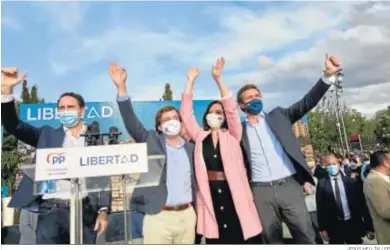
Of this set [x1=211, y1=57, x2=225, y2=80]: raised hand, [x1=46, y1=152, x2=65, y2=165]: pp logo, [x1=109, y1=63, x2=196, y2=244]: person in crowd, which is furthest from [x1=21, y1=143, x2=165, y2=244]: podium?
[x1=211, y1=57, x2=225, y2=80]: raised hand

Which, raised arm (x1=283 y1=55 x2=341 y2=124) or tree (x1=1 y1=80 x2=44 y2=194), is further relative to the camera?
raised arm (x1=283 y1=55 x2=341 y2=124)

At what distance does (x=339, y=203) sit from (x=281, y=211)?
527 mm

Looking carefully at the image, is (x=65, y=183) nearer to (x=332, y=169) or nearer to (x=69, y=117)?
(x=69, y=117)

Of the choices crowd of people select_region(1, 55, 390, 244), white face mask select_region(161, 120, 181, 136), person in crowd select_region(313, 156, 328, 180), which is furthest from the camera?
person in crowd select_region(313, 156, 328, 180)

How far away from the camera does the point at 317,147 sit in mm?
3227

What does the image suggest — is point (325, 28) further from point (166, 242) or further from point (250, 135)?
point (166, 242)

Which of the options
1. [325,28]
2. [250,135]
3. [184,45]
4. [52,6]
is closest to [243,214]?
[250,135]

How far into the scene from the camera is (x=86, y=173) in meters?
2.95

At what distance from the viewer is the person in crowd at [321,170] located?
10.8ft

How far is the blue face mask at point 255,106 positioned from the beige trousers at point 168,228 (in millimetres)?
977

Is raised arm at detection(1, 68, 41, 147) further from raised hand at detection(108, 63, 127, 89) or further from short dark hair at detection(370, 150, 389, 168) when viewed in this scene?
short dark hair at detection(370, 150, 389, 168)

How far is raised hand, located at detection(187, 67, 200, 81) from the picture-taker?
3.13 metres

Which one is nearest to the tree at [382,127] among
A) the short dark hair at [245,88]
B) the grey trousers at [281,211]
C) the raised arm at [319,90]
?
the raised arm at [319,90]
